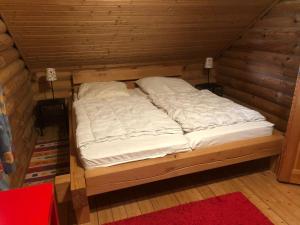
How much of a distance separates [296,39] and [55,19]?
8.77 feet

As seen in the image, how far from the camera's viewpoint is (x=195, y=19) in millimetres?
3098

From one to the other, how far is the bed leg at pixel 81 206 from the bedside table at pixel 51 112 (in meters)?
1.98

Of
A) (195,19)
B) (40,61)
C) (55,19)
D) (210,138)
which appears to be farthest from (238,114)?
(40,61)

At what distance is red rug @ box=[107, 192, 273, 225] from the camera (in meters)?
1.88

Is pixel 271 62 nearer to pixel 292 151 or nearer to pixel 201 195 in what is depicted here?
pixel 292 151

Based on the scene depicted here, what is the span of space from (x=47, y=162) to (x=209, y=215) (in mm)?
1839

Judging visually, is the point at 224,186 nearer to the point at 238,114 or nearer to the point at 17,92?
the point at 238,114

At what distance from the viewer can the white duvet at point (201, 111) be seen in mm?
2281

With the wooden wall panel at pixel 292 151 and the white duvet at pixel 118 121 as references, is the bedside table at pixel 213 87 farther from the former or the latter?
the wooden wall panel at pixel 292 151

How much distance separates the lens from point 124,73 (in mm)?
3795

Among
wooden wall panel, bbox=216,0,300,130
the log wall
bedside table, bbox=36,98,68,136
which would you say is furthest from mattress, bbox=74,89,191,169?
wooden wall panel, bbox=216,0,300,130

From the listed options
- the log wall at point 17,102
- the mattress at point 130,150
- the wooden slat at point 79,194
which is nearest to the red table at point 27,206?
the wooden slat at point 79,194

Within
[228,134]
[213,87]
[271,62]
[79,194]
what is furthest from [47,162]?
[271,62]

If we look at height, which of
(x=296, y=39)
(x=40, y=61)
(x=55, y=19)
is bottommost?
(x=40, y=61)
